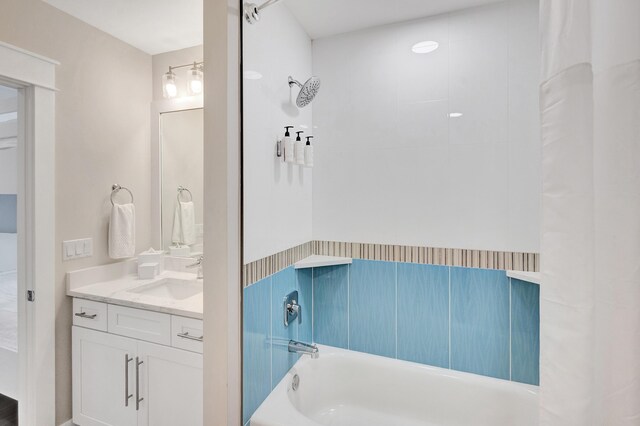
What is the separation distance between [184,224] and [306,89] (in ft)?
4.26

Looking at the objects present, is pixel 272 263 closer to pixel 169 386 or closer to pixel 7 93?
pixel 169 386

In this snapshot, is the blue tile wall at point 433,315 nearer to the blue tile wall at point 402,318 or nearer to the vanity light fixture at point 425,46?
the blue tile wall at point 402,318

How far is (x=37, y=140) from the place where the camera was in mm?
1706

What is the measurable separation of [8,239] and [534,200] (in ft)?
9.48

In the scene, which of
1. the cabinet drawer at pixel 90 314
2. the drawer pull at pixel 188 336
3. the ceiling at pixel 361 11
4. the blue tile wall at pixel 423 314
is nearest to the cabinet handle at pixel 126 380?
the cabinet drawer at pixel 90 314

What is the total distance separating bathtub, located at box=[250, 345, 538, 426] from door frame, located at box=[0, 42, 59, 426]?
135 cm

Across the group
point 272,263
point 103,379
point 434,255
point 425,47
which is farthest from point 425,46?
point 103,379

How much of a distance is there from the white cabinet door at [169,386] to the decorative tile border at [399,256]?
0.55 meters

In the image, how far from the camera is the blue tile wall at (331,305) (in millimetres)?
1996

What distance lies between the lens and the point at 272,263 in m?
1.55

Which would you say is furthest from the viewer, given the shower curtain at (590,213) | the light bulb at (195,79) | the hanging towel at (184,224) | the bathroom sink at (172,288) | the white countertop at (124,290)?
the hanging towel at (184,224)

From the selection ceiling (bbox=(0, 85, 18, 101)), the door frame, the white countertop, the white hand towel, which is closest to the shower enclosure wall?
the white countertop

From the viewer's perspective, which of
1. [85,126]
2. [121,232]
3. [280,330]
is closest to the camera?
[280,330]

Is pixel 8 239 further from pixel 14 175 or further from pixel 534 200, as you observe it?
pixel 534 200
